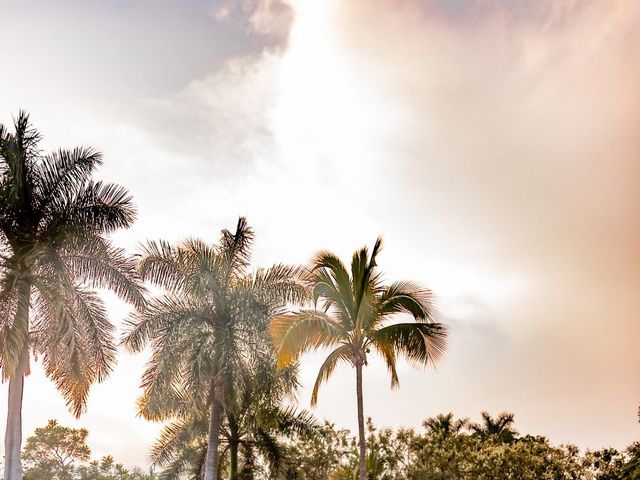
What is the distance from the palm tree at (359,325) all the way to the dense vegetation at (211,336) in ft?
0.13

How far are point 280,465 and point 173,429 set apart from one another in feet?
17.6

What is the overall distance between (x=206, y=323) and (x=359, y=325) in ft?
23.7

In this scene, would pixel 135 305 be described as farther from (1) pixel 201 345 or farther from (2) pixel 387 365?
(2) pixel 387 365

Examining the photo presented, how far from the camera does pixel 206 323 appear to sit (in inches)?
998

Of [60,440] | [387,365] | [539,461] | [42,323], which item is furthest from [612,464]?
[60,440]

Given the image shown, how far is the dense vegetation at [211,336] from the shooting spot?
2052 centimetres

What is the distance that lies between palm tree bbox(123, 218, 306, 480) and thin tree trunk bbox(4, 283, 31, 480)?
4.43 meters

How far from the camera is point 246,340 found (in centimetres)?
2480

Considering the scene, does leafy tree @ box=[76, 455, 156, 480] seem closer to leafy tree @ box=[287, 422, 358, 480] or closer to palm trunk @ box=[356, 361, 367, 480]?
leafy tree @ box=[287, 422, 358, 480]

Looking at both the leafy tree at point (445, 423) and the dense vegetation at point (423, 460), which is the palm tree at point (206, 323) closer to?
the dense vegetation at point (423, 460)

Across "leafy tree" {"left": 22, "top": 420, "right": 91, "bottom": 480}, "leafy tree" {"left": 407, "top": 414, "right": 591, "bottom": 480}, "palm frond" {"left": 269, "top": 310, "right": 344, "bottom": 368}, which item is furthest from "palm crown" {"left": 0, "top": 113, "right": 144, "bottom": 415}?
"leafy tree" {"left": 22, "top": 420, "right": 91, "bottom": 480}

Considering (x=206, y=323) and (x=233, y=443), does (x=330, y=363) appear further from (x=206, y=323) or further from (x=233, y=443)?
(x=233, y=443)

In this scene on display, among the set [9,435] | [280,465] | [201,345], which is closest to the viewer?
[9,435]

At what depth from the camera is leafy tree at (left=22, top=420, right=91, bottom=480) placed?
4816cm
